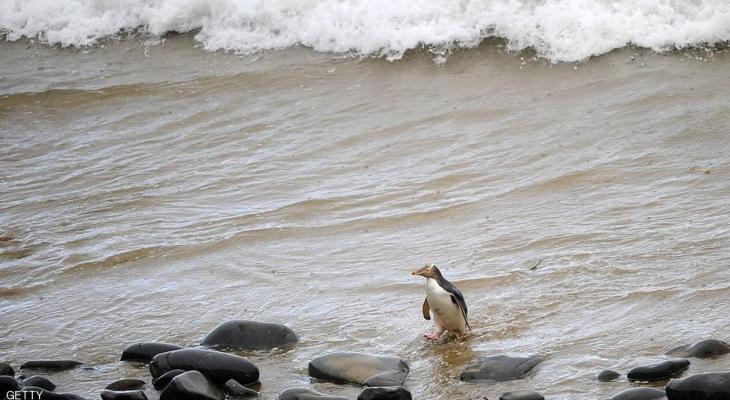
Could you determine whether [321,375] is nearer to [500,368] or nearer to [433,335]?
[433,335]

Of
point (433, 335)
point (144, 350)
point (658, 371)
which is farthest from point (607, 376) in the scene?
point (144, 350)

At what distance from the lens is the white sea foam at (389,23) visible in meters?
9.05

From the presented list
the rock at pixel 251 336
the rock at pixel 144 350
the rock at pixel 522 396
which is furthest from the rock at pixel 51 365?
the rock at pixel 522 396

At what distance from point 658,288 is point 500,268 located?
3.11 feet

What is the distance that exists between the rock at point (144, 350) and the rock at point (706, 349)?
97.6 inches

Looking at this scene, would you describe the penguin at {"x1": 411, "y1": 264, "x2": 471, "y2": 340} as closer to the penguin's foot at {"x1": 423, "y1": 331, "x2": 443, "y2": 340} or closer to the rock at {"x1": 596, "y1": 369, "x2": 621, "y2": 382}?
the penguin's foot at {"x1": 423, "y1": 331, "x2": 443, "y2": 340}

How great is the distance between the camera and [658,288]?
5090mm

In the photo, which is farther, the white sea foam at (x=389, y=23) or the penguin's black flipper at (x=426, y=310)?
the white sea foam at (x=389, y=23)

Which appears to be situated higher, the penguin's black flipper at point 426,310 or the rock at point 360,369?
the penguin's black flipper at point 426,310

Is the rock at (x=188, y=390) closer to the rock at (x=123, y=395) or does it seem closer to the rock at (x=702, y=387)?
the rock at (x=123, y=395)

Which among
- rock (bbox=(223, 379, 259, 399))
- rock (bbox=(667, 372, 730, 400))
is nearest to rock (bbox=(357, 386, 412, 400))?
rock (bbox=(223, 379, 259, 399))

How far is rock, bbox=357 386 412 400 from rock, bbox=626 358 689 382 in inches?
38.9

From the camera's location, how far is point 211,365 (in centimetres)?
462

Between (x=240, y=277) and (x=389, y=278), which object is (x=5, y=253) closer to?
(x=240, y=277)
